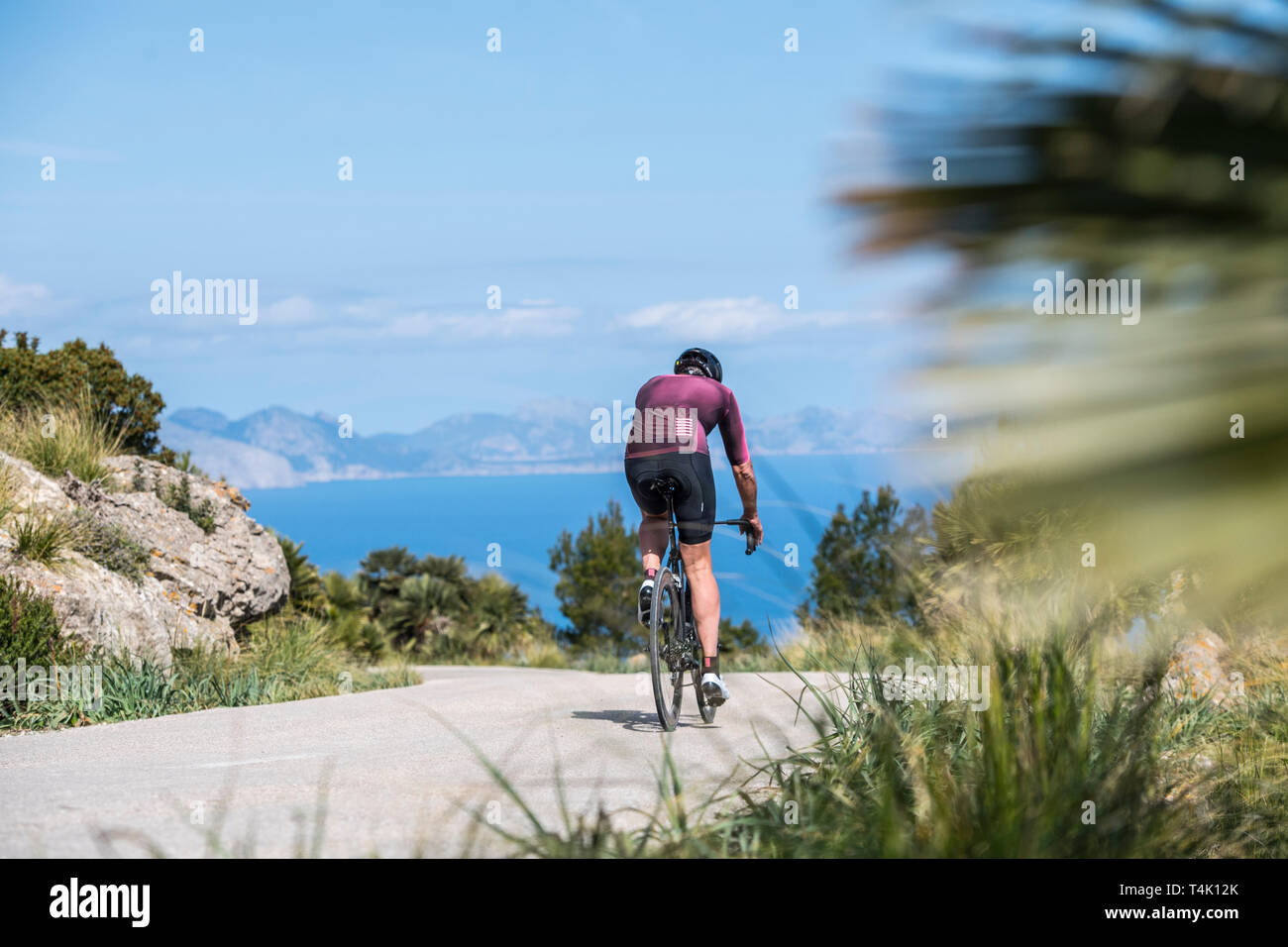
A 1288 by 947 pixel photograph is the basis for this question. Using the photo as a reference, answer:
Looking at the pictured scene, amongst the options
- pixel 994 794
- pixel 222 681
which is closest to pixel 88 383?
pixel 222 681

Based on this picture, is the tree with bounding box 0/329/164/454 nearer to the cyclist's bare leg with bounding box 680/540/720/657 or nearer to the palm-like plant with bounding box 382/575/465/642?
the palm-like plant with bounding box 382/575/465/642

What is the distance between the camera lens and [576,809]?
3.48 metres

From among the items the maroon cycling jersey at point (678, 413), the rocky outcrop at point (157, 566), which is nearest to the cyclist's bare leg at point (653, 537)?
the maroon cycling jersey at point (678, 413)

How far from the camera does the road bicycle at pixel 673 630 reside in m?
5.47

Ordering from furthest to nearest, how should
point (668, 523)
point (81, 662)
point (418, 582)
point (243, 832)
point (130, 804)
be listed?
point (418, 582), point (81, 662), point (668, 523), point (130, 804), point (243, 832)

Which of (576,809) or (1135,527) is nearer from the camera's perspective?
(1135,527)

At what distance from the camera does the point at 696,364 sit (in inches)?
234

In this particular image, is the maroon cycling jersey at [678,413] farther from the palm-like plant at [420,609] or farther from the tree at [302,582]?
the palm-like plant at [420,609]

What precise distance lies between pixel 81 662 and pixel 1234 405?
7.48 metres

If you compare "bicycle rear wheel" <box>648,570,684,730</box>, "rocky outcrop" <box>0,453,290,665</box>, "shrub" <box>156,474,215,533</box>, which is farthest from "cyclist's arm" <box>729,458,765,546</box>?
"shrub" <box>156,474,215,533</box>

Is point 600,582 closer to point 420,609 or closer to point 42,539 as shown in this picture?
point 420,609

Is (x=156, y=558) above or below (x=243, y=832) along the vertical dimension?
above
